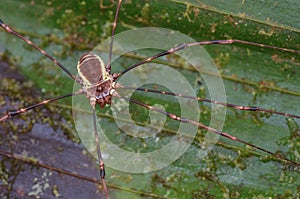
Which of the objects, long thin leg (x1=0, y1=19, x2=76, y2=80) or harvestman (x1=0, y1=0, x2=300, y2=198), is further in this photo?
long thin leg (x1=0, y1=19, x2=76, y2=80)

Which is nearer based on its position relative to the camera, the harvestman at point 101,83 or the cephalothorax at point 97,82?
the harvestman at point 101,83

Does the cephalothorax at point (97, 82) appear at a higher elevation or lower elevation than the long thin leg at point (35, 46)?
lower

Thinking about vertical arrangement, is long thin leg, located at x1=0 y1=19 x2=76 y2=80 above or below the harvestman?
above

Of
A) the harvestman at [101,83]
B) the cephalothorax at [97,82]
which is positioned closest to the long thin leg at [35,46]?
the harvestman at [101,83]

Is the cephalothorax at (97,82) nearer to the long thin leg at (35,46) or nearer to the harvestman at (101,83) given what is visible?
the harvestman at (101,83)

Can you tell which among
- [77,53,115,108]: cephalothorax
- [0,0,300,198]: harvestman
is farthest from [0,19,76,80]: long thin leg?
[77,53,115,108]: cephalothorax

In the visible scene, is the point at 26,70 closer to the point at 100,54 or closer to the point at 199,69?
the point at 100,54

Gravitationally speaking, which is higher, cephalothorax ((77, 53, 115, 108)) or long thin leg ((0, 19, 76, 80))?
long thin leg ((0, 19, 76, 80))

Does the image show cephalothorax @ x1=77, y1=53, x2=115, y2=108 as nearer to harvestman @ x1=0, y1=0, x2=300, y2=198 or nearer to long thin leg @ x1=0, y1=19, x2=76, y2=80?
harvestman @ x1=0, y1=0, x2=300, y2=198

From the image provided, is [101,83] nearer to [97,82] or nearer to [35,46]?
[97,82]

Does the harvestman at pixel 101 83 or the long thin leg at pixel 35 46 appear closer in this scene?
the harvestman at pixel 101 83

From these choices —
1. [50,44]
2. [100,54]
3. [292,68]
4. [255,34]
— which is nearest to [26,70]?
[50,44]
